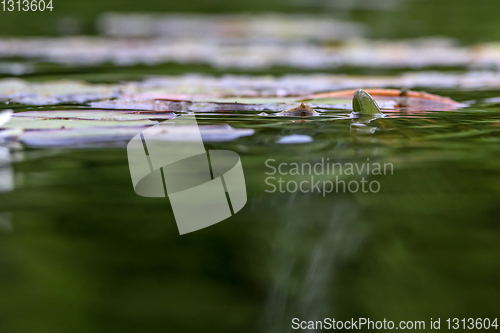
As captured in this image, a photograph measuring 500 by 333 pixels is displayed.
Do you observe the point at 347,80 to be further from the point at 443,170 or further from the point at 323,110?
the point at 443,170

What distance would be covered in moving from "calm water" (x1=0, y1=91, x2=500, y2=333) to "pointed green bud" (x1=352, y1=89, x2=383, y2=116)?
1.00 ft

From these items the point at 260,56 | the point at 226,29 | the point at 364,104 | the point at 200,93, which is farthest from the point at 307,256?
the point at 226,29

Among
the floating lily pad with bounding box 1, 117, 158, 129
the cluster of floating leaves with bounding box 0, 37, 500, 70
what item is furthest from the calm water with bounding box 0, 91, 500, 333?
the cluster of floating leaves with bounding box 0, 37, 500, 70

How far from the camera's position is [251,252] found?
0.53 m

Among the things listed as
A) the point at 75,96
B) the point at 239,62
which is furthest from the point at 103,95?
the point at 239,62

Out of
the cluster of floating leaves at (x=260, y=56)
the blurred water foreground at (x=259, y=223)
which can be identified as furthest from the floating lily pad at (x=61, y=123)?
the cluster of floating leaves at (x=260, y=56)

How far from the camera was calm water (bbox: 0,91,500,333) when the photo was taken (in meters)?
0.43

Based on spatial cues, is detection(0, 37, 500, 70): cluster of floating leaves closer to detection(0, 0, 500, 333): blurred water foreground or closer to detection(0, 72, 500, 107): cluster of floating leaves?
detection(0, 72, 500, 107): cluster of floating leaves

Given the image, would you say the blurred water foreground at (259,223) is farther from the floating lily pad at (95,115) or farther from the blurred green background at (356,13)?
the blurred green background at (356,13)

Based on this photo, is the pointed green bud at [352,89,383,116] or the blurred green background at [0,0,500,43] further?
the blurred green background at [0,0,500,43]

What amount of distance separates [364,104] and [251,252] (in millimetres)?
654

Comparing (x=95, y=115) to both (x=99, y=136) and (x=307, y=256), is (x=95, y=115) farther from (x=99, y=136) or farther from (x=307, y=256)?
(x=307, y=256)

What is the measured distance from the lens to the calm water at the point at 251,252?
43cm

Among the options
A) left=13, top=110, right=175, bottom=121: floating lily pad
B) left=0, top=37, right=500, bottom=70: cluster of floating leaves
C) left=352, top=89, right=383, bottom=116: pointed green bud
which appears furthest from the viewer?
left=0, top=37, right=500, bottom=70: cluster of floating leaves
